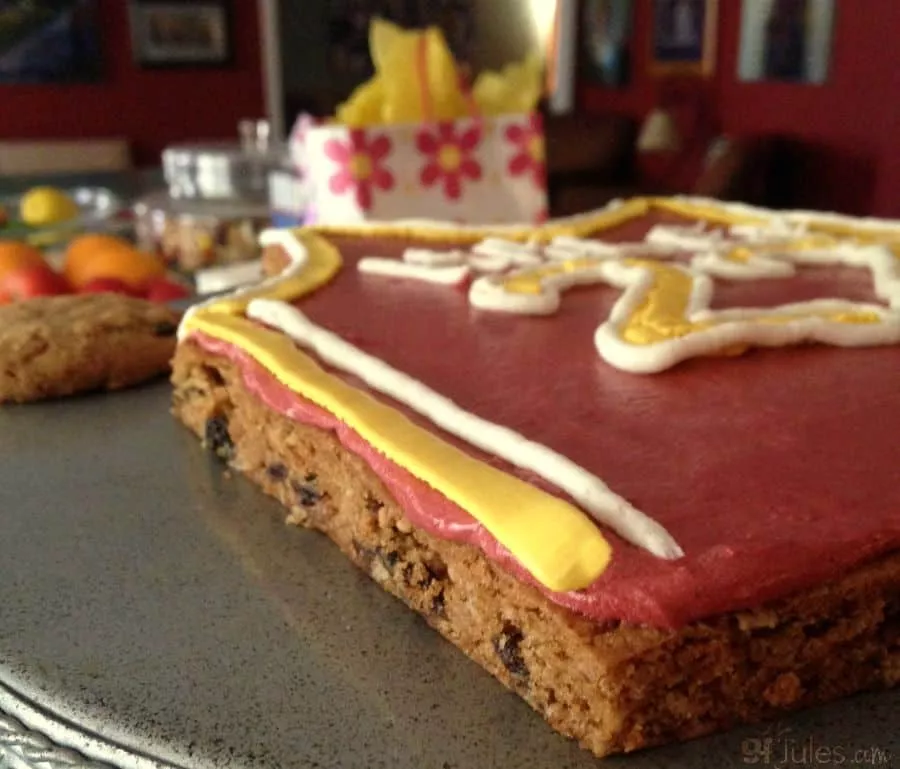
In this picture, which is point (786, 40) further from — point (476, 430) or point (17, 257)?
point (476, 430)

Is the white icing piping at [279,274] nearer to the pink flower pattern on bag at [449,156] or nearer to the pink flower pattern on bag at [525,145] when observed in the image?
the pink flower pattern on bag at [449,156]

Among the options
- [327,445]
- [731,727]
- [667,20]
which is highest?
A: [667,20]

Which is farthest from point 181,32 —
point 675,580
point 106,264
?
point 675,580

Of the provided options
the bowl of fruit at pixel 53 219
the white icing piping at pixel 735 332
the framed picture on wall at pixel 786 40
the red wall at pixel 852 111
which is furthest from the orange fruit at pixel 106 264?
the framed picture on wall at pixel 786 40

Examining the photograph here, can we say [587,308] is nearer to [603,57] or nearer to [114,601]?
[114,601]

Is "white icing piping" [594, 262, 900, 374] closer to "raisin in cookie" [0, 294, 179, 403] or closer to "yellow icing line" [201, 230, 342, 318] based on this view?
"yellow icing line" [201, 230, 342, 318]

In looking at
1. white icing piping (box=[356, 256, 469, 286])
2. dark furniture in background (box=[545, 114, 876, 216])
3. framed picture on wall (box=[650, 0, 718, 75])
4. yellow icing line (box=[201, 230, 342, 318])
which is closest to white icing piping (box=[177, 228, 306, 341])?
yellow icing line (box=[201, 230, 342, 318])

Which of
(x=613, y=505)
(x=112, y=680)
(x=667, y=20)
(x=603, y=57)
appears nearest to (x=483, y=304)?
(x=613, y=505)

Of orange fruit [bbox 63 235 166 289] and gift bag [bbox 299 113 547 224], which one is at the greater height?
gift bag [bbox 299 113 547 224]
